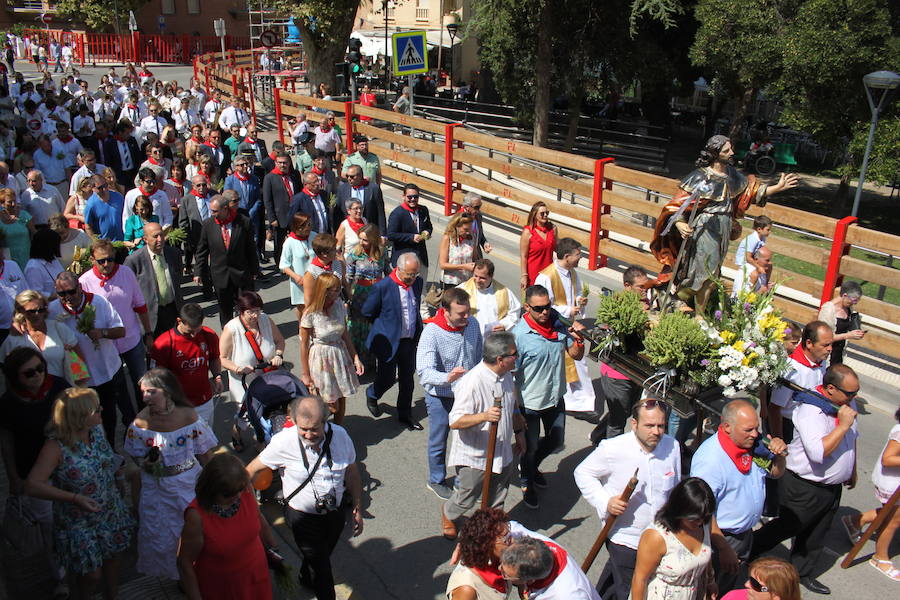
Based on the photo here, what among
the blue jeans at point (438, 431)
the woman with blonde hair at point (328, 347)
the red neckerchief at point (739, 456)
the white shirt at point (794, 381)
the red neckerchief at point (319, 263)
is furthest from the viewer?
the red neckerchief at point (319, 263)

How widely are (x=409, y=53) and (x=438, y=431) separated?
915 centimetres

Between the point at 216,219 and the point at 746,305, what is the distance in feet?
18.7

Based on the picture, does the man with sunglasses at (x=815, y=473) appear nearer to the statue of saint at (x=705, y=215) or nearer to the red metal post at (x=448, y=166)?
the statue of saint at (x=705, y=215)

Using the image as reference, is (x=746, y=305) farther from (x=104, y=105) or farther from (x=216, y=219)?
(x=104, y=105)

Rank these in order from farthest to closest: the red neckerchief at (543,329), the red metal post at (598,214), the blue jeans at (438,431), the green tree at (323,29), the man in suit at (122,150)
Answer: the green tree at (323,29), the man in suit at (122,150), the red metal post at (598,214), the blue jeans at (438,431), the red neckerchief at (543,329)

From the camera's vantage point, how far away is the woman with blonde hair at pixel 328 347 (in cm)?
623

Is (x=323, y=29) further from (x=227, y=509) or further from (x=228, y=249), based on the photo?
(x=227, y=509)

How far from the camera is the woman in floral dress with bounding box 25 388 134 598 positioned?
14.0 ft

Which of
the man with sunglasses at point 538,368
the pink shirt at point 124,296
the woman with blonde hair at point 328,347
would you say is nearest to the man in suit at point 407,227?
the woman with blonde hair at point 328,347

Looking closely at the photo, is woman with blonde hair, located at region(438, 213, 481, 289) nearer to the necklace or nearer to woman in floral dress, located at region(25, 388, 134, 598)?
woman in floral dress, located at region(25, 388, 134, 598)

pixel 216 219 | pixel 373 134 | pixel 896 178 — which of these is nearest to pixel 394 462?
pixel 216 219

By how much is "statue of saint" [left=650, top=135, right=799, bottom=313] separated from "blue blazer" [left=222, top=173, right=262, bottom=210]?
6.19 metres

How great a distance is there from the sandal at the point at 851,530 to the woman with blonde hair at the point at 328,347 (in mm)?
3988

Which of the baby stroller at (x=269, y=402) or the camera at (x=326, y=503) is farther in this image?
the baby stroller at (x=269, y=402)
